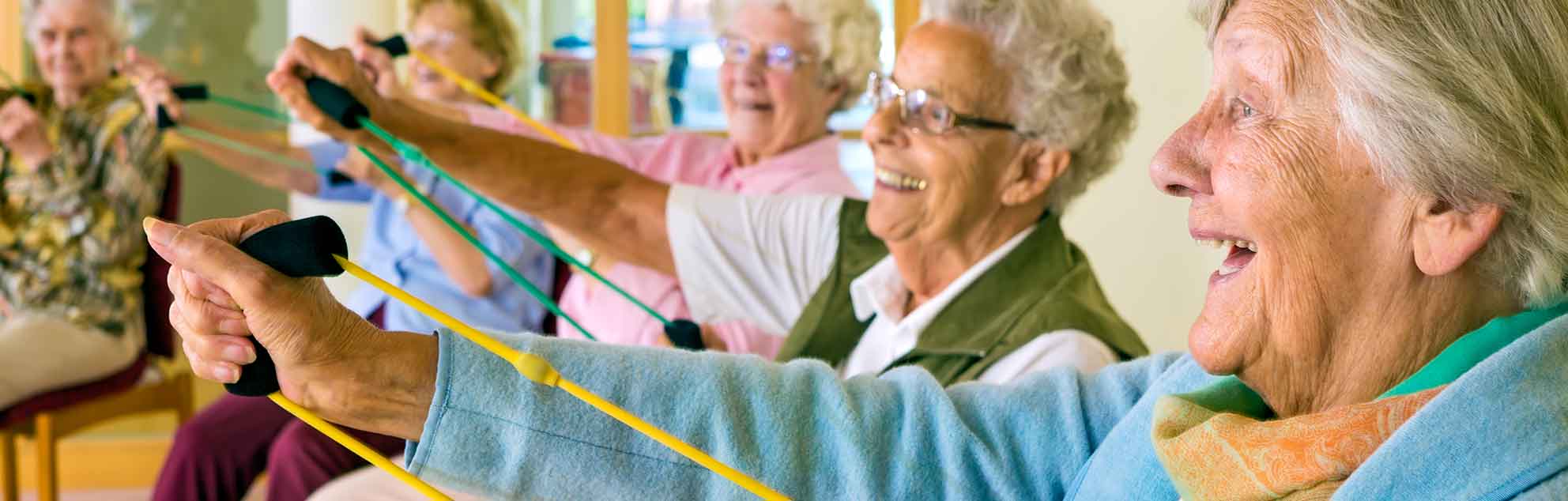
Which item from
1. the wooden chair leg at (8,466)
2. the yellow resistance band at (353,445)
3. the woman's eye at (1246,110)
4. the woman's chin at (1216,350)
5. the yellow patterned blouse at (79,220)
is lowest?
the wooden chair leg at (8,466)

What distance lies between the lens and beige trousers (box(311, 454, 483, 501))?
5.15 feet

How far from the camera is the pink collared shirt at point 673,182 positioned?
7.58ft

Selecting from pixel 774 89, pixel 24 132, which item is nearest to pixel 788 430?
pixel 774 89

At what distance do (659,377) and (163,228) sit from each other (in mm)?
370

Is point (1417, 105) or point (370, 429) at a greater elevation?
point (1417, 105)

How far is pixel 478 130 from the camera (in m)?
2.01

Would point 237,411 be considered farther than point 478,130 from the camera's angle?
Yes

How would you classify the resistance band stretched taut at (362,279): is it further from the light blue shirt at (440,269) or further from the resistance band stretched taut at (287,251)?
the light blue shirt at (440,269)

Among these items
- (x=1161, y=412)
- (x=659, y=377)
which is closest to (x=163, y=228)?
(x=659, y=377)

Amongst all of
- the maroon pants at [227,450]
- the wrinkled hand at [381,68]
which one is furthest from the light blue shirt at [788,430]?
the wrinkled hand at [381,68]

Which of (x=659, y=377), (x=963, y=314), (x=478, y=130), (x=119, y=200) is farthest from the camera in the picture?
(x=119, y=200)

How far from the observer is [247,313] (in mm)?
972

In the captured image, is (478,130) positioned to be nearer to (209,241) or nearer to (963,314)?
(963,314)

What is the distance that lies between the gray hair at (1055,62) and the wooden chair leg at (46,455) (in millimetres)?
2220
